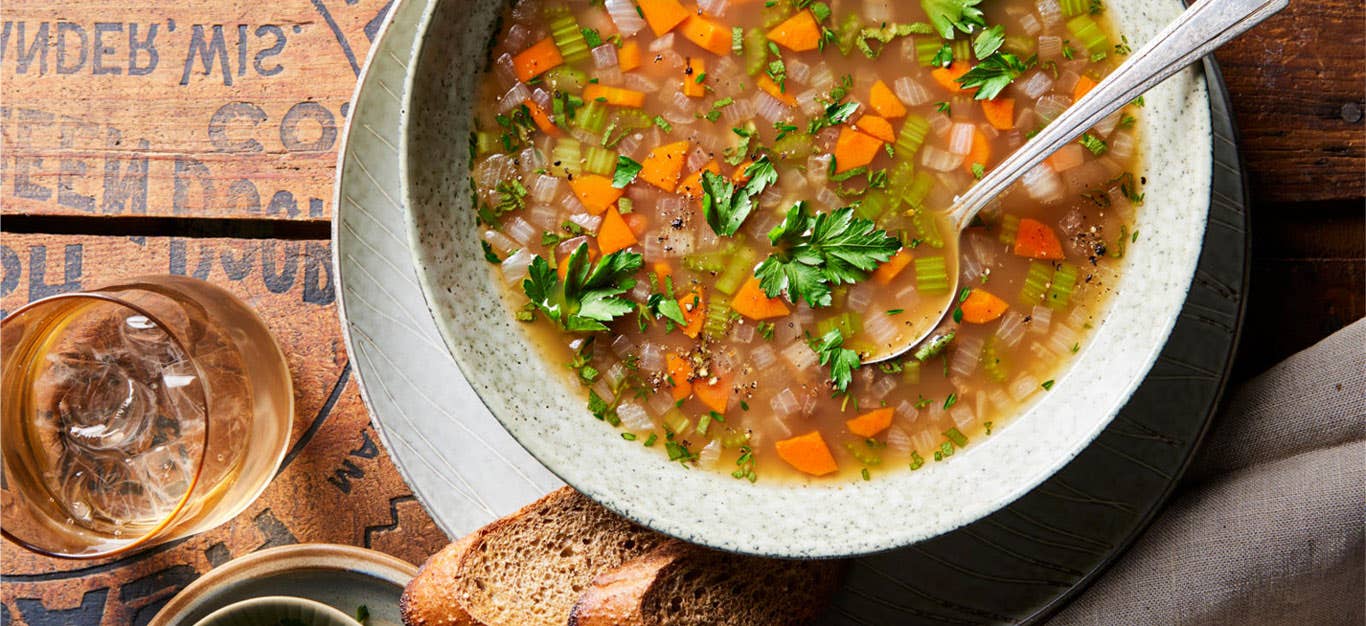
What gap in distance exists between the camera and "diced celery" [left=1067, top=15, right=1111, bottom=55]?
109 inches

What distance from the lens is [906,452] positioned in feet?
9.21

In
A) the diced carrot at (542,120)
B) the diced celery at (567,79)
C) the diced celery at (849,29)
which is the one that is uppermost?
the diced celery at (567,79)

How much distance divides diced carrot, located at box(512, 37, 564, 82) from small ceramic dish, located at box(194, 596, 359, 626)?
5.22ft

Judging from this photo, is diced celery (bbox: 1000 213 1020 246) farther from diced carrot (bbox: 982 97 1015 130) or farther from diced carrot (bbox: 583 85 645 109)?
diced carrot (bbox: 583 85 645 109)

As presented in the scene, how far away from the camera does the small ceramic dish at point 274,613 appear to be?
3.00 metres

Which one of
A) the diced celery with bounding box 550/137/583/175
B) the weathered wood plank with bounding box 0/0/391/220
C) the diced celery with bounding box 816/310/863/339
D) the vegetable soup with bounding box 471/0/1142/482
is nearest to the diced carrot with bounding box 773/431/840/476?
the vegetable soup with bounding box 471/0/1142/482

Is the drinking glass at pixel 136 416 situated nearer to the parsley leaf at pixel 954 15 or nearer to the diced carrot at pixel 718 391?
the diced carrot at pixel 718 391

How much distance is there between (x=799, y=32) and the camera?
2.79 m

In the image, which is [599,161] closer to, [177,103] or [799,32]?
[799,32]

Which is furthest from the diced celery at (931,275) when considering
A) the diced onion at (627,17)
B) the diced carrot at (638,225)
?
the diced onion at (627,17)

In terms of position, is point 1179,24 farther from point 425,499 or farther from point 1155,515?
point 425,499

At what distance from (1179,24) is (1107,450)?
1.10 metres

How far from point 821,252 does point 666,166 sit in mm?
467

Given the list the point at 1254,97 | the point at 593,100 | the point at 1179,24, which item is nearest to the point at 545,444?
the point at 593,100
